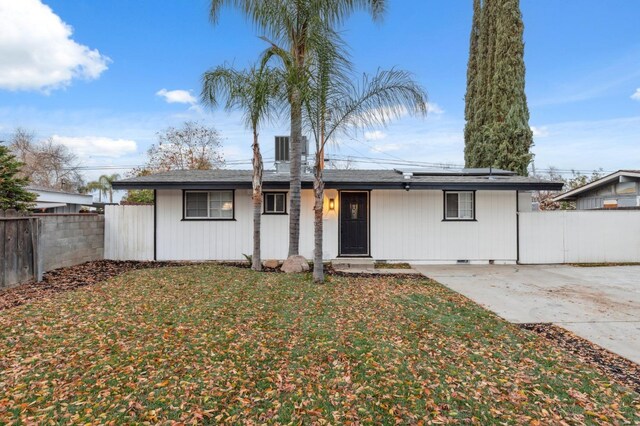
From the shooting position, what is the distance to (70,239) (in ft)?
25.6

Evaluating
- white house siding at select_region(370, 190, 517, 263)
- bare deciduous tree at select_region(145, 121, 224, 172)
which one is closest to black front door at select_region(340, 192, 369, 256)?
white house siding at select_region(370, 190, 517, 263)

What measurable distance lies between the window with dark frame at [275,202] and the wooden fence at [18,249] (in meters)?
4.96

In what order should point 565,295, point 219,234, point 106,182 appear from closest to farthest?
point 565,295, point 219,234, point 106,182

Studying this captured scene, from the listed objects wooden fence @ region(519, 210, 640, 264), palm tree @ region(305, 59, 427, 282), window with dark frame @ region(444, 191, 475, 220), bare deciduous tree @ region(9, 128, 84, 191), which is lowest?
wooden fence @ region(519, 210, 640, 264)

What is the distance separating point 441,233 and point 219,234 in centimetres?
638

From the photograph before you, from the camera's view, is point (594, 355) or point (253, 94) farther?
point (253, 94)

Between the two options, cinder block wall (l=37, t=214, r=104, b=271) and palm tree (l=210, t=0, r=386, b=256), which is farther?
cinder block wall (l=37, t=214, r=104, b=271)

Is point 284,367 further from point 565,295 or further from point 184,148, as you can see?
point 184,148

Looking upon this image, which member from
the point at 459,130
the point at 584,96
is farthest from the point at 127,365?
the point at 459,130

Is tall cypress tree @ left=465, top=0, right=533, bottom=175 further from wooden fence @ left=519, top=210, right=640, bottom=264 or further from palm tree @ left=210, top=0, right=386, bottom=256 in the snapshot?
palm tree @ left=210, top=0, right=386, bottom=256

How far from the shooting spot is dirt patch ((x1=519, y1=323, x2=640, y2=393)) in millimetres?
2793

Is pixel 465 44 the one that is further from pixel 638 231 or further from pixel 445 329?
pixel 445 329

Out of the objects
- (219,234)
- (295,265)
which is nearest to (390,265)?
(295,265)

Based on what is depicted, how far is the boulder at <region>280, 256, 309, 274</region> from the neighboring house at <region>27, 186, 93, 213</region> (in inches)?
555
